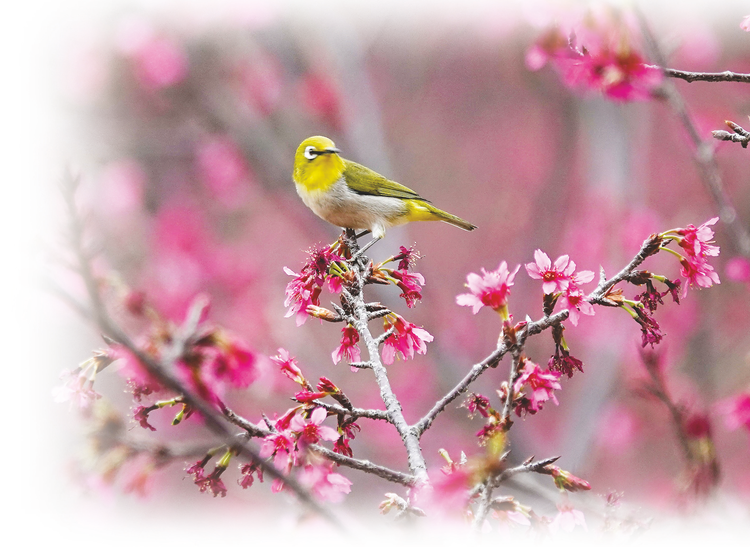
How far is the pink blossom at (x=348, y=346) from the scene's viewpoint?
213 cm

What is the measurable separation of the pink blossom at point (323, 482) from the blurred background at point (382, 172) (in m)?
3.57

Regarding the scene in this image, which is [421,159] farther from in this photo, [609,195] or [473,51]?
[609,195]

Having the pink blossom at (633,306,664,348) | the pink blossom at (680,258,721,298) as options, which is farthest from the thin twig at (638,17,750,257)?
the pink blossom at (633,306,664,348)

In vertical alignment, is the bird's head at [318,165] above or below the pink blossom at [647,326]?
above

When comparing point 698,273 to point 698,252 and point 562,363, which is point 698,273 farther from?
point 562,363

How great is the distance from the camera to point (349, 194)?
12.5ft

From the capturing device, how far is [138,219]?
8.52 metres

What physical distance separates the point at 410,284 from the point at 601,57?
6.15 feet

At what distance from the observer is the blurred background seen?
629 cm

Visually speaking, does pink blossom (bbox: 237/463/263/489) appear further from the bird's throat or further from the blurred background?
the blurred background

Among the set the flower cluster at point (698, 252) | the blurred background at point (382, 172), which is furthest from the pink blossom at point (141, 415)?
the blurred background at point (382, 172)

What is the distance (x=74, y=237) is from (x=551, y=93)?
26.7 feet

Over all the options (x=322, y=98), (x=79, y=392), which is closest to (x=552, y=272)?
(x=79, y=392)

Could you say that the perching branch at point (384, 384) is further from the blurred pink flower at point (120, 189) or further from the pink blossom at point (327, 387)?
the blurred pink flower at point (120, 189)
